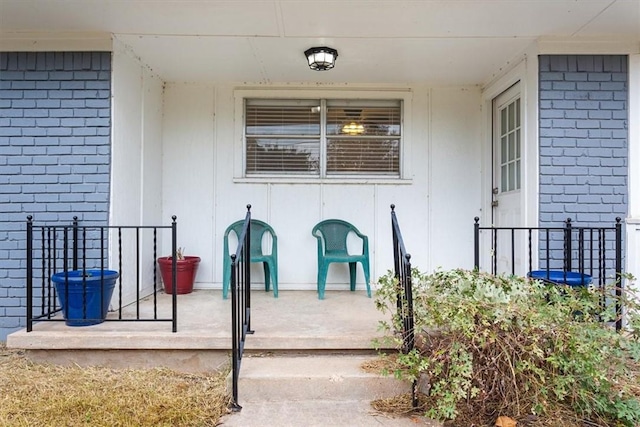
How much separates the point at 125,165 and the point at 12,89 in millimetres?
1021

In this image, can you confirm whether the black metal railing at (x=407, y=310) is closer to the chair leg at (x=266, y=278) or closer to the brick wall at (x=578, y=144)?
the brick wall at (x=578, y=144)

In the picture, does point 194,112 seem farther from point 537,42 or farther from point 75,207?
point 537,42

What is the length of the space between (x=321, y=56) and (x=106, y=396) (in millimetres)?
2852

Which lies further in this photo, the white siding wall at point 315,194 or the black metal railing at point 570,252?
the white siding wall at point 315,194

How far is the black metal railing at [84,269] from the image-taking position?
2732 mm

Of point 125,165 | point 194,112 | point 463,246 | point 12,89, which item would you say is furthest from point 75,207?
point 463,246

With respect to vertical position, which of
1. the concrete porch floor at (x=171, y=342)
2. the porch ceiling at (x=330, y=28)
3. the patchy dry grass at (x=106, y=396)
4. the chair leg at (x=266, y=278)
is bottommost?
the patchy dry grass at (x=106, y=396)

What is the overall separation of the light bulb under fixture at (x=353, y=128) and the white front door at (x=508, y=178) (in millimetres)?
1401

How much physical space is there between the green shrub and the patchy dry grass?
1.10m

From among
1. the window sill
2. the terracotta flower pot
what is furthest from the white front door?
the terracotta flower pot

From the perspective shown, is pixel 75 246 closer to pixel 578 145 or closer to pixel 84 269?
pixel 84 269

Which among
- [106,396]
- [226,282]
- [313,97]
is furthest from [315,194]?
[106,396]

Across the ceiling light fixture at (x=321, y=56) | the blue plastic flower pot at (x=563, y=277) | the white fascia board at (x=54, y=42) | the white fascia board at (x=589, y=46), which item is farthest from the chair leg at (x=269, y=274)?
the white fascia board at (x=589, y=46)

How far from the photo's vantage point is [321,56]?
3.41m
